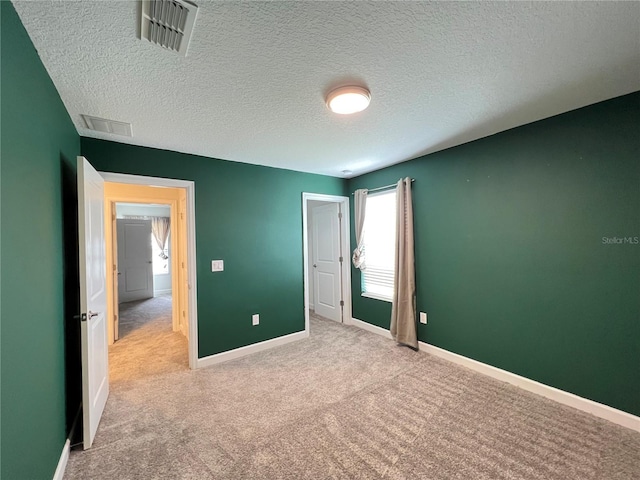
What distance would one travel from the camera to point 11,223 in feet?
3.70

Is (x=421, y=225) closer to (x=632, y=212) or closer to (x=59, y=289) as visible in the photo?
(x=632, y=212)

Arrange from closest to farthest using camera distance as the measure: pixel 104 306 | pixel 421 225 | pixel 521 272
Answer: pixel 104 306 < pixel 521 272 < pixel 421 225

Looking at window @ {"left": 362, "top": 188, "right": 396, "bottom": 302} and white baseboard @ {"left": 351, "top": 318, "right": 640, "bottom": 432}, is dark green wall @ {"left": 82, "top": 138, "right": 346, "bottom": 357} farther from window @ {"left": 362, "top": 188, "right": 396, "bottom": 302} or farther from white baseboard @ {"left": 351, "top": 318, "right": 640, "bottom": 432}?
white baseboard @ {"left": 351, "top": 318, "right": 640, "bottom": 432}

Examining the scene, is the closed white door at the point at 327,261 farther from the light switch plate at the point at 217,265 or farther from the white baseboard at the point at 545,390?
the light switch plate at the point at 217,265

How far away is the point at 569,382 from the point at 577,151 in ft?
6.22

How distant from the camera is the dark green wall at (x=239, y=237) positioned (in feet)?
9.41

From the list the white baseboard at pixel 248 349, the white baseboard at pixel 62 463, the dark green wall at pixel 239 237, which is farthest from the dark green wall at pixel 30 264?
the white baseboard at pixel 248 349

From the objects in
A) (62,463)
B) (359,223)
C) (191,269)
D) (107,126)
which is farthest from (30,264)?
(359,223)

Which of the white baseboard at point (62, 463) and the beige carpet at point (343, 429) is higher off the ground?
the white baseboard at point (62, 463)

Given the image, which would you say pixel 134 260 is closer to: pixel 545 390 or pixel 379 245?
pixel 379 245

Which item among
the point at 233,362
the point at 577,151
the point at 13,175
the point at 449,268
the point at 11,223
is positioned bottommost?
the point at 233,362

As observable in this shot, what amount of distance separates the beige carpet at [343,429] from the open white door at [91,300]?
23 centimetres

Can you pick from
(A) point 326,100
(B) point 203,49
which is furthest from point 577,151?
(B) point 203,49

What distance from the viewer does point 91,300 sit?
1.91 meters
